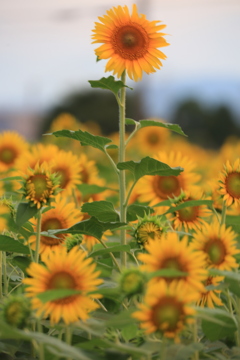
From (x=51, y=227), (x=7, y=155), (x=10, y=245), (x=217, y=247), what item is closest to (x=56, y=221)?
(x=51, y=227)

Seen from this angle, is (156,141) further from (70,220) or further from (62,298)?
(62,298)

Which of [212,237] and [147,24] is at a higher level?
[147,24]

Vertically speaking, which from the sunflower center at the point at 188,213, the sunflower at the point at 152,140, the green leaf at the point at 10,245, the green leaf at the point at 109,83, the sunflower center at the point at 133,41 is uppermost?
the sunflower center at the point at 133,41

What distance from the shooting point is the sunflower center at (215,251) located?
1.00 metres

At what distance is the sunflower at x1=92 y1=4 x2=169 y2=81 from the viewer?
1351 mm

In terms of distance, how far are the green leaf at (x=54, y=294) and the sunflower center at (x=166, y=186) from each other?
3.04 ft

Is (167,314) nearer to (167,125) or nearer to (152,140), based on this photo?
(167,125)

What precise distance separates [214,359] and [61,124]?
3.87m

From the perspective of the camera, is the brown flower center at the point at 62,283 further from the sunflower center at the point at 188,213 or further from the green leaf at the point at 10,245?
the sunflower center at the point at 188,213

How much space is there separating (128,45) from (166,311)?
27.6 inches

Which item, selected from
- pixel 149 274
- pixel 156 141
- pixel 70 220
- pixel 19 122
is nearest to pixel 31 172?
pixel 70 220

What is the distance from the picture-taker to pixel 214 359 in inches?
41.5

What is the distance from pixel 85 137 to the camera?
4.45ft

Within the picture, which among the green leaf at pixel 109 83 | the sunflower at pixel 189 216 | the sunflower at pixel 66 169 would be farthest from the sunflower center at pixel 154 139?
the green leaf at pixel 109 83
